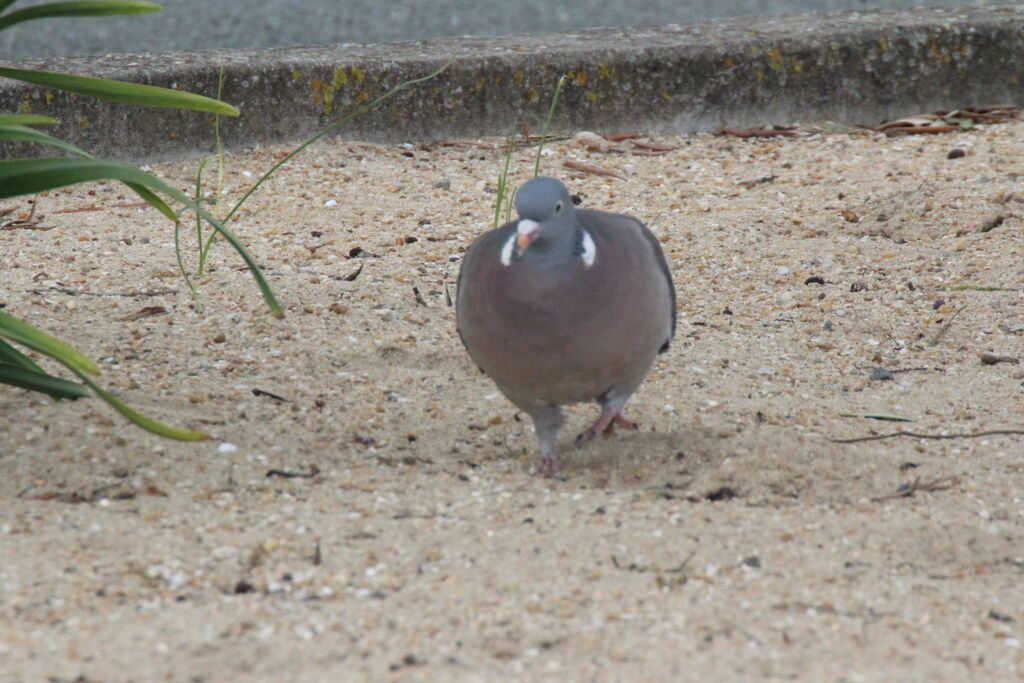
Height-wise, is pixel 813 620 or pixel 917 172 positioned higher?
pixel 917 172

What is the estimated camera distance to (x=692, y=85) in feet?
17.4

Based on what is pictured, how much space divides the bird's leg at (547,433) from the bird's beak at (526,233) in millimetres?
470

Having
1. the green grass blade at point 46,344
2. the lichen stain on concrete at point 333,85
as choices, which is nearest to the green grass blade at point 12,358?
the green grass blade at point 46,344

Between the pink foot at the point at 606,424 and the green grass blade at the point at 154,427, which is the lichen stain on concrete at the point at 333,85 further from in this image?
the green grass blade at the point at 154,427

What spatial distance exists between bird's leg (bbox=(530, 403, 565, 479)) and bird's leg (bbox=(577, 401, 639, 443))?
0.10 meters

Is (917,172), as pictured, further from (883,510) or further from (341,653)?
(341,653)

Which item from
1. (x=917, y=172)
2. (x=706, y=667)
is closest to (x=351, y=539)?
(x=706, y=667)

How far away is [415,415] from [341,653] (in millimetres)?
1312

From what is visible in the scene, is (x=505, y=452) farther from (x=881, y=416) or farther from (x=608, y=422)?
(x=881, y=416)

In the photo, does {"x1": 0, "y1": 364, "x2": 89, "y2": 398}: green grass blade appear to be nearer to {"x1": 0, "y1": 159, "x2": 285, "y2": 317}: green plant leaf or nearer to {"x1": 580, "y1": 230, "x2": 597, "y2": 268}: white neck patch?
{"x1": 0, "y1": 159, "x2": 285, "y2": 317}: green plant leaf

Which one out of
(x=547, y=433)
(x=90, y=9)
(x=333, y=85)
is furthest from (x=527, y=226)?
(x=333, y=85)

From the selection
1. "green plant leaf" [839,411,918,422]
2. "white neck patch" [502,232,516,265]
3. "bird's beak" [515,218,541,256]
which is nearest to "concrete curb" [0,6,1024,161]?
"green plant leaf" [839,411,918,422]

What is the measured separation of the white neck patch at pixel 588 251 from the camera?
2.69 m

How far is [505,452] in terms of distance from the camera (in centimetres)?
313
